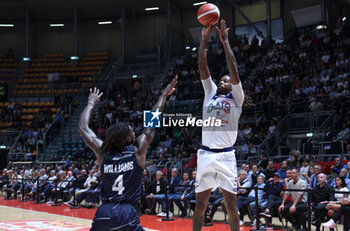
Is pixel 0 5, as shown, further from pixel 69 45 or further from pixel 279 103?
pixel 279 103

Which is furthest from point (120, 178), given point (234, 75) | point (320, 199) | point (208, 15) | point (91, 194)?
point (91, 194)

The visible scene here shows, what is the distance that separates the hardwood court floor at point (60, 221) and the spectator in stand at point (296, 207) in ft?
3.20

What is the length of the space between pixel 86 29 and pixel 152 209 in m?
25.5

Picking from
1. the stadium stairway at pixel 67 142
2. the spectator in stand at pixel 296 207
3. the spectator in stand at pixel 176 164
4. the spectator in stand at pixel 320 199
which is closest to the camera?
the spectator in stand at pixel 320 199

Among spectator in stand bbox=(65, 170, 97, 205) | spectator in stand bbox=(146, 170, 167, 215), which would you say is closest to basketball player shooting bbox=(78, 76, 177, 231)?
spectator in stand bbox=(146, 170, 167, 215)

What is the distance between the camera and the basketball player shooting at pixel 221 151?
16.9ft

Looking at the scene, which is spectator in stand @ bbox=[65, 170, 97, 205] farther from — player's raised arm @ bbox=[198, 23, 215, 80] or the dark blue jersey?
the dark blue jersey

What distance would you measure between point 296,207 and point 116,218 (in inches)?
281

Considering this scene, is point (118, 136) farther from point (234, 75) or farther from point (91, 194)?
point (91, 194)

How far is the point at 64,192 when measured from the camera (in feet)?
56.1

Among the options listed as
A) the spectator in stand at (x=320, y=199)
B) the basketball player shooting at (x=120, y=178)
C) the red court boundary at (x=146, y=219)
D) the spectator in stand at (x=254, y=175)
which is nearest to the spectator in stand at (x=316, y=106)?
the spectator in stand at (x=254, y=175)

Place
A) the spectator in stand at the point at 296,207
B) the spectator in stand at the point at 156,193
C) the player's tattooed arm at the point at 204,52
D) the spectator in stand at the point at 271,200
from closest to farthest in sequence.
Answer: the player's tattooed arm at the point at 204,52 → the spectator in stand at the point at 296,207 → the spectator in stand at the point at 271,200 → the spectator in stand at the point at 156,193

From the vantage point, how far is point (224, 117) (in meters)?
5.32

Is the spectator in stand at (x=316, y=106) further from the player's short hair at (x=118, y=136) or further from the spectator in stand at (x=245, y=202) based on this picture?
the player's short hair at (x=118, y=136)
